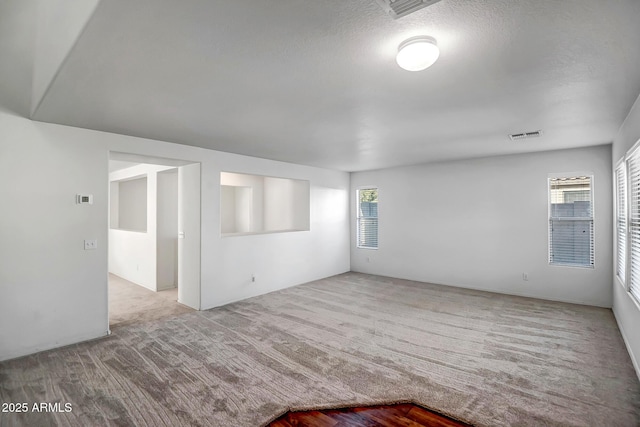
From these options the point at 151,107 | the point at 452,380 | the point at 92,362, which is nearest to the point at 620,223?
the point at 452,380

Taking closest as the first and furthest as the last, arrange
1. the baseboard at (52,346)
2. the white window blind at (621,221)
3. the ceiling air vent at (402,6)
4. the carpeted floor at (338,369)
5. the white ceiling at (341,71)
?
the ceiling air vent at (402,6) → the white ceiling at (341,71) → the carpeted floor at (338,369) → the baseboard at (52,346) → the white window blind at (621,221)

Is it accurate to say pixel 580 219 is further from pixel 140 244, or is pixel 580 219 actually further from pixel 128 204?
pixel 128 204

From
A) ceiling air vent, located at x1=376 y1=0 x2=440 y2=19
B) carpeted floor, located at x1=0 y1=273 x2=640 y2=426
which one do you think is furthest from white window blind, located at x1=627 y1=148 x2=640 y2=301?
ceiling air vent, located at x1=376 y1=0 x2=440 y2=19

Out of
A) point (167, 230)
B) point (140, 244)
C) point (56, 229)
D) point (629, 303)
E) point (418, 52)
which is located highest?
point (418, 52)

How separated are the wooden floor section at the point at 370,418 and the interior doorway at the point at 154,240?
292cm

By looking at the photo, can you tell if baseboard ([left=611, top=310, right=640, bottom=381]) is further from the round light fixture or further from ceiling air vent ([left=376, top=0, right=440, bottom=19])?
ceiling air vent ([left=376, top=0, right=440, bottom=19])

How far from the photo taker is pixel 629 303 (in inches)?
122

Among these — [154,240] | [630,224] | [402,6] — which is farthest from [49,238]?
[630,224]

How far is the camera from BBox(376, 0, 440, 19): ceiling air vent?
139 cm

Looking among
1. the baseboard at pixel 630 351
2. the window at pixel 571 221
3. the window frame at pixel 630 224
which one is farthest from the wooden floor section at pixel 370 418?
the window at pixel 571 221

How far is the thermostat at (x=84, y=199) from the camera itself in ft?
11.3

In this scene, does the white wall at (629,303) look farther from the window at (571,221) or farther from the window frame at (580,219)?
the window at (571,221)

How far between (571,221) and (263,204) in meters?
6.44

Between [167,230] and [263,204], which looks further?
[263,204]
